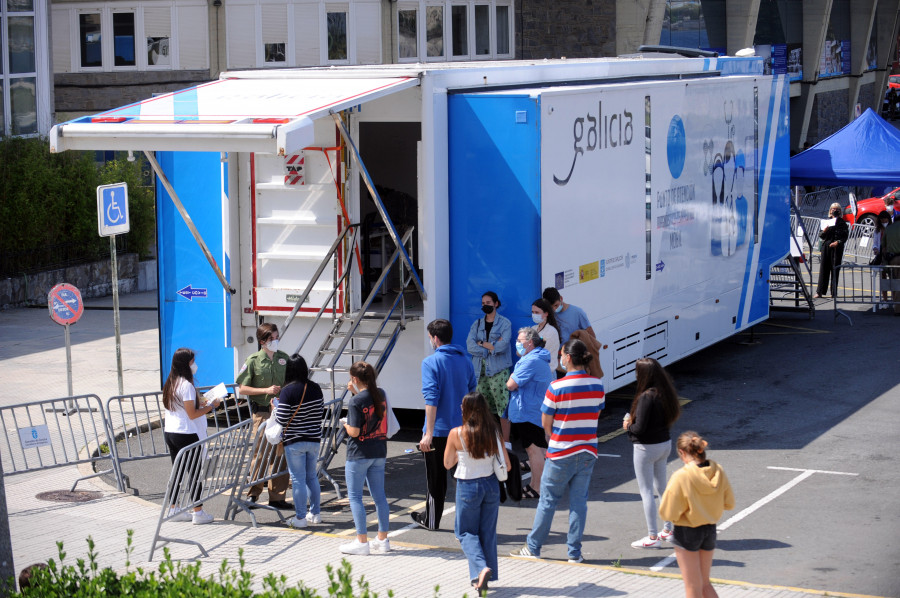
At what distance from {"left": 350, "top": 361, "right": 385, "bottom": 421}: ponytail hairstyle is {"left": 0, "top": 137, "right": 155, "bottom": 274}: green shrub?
1502cm

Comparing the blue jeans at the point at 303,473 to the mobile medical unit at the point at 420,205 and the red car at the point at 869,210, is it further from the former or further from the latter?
the red car at the point at 869,210

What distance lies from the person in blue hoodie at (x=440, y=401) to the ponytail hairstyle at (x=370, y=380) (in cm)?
60

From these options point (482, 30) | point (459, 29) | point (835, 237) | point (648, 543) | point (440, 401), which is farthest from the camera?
point (482, 30)

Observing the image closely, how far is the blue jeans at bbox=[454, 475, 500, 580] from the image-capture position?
310 inches

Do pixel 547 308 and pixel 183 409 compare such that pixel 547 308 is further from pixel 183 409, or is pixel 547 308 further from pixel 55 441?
pixel 55 441

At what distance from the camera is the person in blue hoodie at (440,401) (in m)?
9.47

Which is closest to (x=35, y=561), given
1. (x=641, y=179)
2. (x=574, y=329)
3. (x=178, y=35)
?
(x=574, y=329)

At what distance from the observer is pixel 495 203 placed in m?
11.2

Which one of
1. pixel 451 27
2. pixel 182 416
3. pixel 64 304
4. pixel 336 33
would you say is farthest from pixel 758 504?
A: pixel 451 27

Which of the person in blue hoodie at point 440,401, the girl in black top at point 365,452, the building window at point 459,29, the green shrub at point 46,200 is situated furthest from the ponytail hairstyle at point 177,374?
the building window at point 459,29

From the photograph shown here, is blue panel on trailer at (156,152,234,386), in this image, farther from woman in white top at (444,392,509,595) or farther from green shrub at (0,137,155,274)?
green shrub at (0,137,155,274)

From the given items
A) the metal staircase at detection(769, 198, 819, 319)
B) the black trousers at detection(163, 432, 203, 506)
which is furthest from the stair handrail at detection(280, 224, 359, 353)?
the metal staircase at detection(769, 198, 819, 319)

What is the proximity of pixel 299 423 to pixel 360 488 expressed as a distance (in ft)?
2.93

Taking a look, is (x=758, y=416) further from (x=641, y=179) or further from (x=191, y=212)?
(x=191, y=212)
